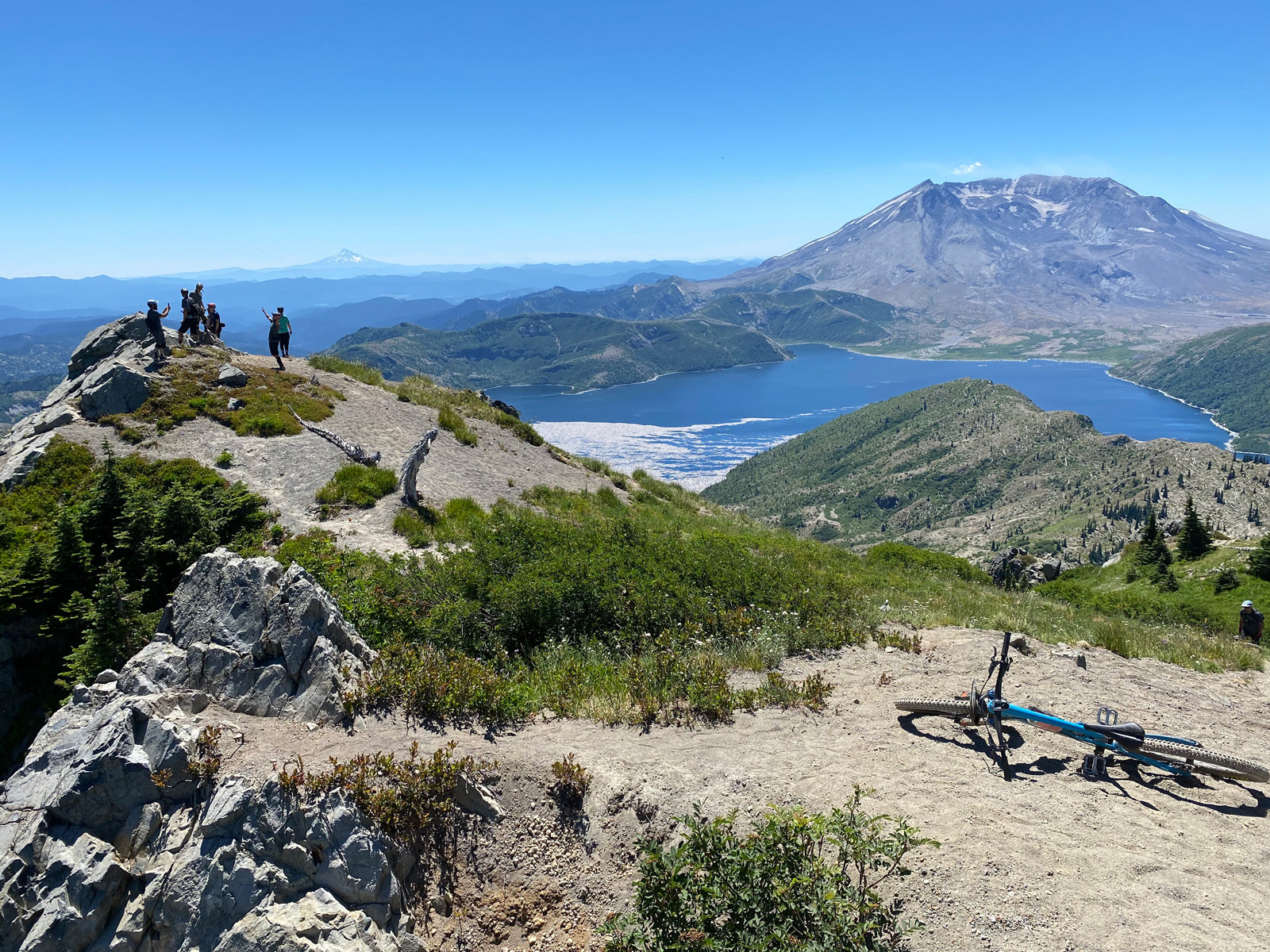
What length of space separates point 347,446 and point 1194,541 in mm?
43959

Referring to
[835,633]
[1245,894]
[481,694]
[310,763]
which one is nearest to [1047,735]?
[1245,894]

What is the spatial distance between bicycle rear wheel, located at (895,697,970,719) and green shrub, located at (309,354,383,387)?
27.1m

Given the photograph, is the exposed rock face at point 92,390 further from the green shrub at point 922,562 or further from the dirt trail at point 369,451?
the green shrub at point 922,562

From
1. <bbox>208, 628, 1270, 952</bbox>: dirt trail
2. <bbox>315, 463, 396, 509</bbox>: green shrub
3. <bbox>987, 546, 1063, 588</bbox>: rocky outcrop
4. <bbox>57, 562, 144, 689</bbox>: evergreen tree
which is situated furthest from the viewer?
<bbox>987, 546, 1063, 588</bbox>: rocky outcrop

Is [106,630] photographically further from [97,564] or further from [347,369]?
[347,369]

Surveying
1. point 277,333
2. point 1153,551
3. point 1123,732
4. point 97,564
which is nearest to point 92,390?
point 277,333

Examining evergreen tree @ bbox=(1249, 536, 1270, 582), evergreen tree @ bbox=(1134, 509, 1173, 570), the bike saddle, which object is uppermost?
the bike saddle

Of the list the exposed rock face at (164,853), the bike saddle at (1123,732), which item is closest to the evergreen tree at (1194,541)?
the bike saddle at (1123,732)

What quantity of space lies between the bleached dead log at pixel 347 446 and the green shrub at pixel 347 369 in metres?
7.97

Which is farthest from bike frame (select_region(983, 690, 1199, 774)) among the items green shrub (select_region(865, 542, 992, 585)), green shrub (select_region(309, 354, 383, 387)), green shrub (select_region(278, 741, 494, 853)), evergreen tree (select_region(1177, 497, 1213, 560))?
evergreen tree (select_region(1177, 497, 1213, 560))

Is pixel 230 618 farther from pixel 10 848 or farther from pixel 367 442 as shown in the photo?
pixel 367 442

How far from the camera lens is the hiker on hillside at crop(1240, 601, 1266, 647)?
15.0m

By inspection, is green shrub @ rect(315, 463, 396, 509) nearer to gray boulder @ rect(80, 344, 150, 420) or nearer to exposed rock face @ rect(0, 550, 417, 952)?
gray boulder @ rect(80, 344, 150, 420)

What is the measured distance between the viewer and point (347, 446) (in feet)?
66.7
